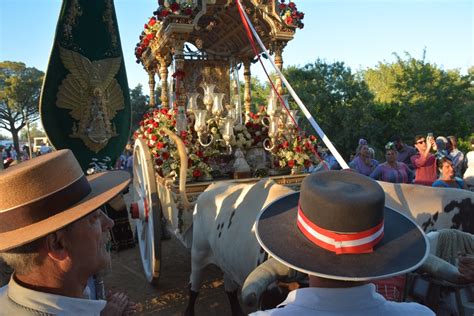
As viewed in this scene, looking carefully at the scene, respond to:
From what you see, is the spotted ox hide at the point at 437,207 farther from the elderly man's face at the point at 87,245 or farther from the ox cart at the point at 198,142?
the elderly man's face at the point at 87,245

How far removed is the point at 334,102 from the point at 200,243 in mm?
16929

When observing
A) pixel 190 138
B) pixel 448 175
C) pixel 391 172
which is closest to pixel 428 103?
pixel 391 172

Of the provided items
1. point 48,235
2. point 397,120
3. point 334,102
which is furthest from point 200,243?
point 334,102

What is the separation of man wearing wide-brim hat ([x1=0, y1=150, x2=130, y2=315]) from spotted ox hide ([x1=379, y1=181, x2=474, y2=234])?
74.3 inches

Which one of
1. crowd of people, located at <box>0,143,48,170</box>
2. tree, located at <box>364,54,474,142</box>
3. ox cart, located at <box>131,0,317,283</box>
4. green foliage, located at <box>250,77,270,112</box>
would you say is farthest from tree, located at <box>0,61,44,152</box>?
A: ox cart, located at <box>131,0,317,283</box>

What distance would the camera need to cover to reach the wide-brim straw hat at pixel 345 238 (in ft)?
3.30

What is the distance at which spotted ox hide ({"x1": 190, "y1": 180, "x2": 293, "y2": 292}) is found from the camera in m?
2.79

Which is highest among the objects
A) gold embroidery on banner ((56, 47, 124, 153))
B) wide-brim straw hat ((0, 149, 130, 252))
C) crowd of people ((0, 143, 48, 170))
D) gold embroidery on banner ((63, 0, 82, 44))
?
gold embroidery on banner ((63, 0, 82, 44))

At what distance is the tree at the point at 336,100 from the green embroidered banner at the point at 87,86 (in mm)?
13102

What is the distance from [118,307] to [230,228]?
1866 millimetres

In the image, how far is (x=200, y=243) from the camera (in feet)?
11.9

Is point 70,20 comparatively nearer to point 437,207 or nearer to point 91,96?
point 91,96

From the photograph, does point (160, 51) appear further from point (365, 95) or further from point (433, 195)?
point (365, 95)

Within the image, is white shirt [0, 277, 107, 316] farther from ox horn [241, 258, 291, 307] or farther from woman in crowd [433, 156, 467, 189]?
woman in crowd [433, 156, 467, 189]
